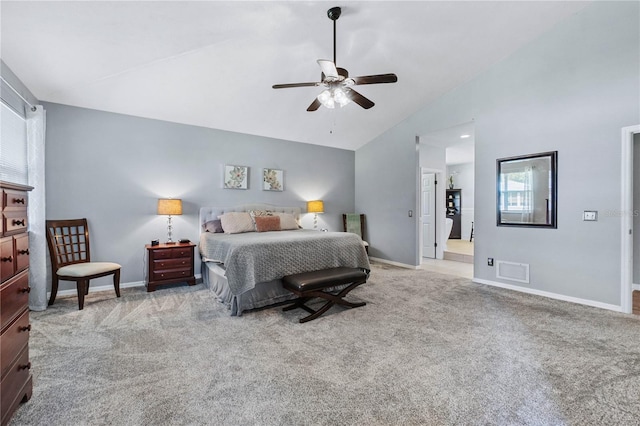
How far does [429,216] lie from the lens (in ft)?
22.7

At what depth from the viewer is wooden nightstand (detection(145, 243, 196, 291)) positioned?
4.14m

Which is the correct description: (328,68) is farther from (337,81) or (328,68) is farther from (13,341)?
(13,341)

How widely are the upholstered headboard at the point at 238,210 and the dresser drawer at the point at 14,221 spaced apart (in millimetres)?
3100

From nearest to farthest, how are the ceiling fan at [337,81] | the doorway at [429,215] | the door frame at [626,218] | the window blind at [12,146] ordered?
1. the ceiling fan at [337,81]
2. the window blind at [12,146]
3. the door frame at [626,218]
4. the doorway at [429,215]

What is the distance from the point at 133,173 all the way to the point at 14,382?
338 centimetres

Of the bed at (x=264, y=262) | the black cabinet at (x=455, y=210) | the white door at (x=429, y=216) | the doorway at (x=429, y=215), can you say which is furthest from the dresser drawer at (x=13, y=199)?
the black cabinet at (x=455, y=210)

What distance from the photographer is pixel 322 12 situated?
2.93m

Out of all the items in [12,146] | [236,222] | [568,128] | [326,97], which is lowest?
[236,222]

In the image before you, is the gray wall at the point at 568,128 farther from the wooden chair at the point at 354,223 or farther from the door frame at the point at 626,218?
the wooden chair at the point at 354,223

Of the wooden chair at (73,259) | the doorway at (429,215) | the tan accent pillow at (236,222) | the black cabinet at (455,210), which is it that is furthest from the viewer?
the black cabinet at (455,210)

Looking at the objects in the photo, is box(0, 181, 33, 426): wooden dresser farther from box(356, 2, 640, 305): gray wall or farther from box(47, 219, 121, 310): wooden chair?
box(356, 2, 640, 305): gray wall

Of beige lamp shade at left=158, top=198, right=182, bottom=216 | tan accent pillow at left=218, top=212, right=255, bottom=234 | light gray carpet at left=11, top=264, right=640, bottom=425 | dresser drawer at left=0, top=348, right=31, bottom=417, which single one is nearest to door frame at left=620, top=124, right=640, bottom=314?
light gray carpet at left=11, top=264, right=640, bottom=425

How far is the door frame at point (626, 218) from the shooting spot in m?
3.26

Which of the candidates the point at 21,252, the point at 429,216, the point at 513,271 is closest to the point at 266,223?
the point at 21,252
